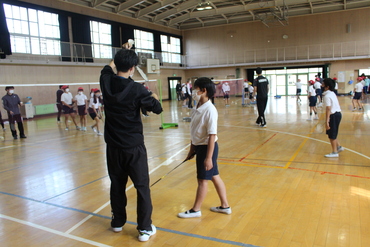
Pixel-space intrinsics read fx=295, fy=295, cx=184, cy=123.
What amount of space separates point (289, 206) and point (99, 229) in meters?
2.33

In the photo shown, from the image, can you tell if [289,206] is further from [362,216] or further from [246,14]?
[246,14]

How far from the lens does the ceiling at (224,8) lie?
23.5m

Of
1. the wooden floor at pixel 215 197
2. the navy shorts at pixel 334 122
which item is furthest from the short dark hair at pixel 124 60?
the navy shorts at pixel 334 122

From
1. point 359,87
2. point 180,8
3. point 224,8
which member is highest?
point 224,8

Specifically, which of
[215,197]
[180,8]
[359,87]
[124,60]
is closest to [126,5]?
[180,8]

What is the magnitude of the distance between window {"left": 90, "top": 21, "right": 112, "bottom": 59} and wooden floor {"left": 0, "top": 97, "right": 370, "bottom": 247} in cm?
1623

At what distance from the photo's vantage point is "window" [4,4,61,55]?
17469mm

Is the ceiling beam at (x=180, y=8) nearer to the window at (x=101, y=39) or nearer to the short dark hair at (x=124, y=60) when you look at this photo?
the window at (x=101, y=39)

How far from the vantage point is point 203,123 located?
3.25m

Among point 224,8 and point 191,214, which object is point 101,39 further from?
point 191,214

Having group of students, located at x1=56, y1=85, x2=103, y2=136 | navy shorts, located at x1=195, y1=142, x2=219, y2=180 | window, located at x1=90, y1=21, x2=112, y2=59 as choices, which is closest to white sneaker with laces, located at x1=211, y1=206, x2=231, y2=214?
navy shorts, located at x1=195, y1=142, x2=219, y2=180

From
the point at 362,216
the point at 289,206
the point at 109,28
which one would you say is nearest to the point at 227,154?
the point at 289,206

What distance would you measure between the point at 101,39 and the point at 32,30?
5.91m

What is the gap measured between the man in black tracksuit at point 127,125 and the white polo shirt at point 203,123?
512 mm
